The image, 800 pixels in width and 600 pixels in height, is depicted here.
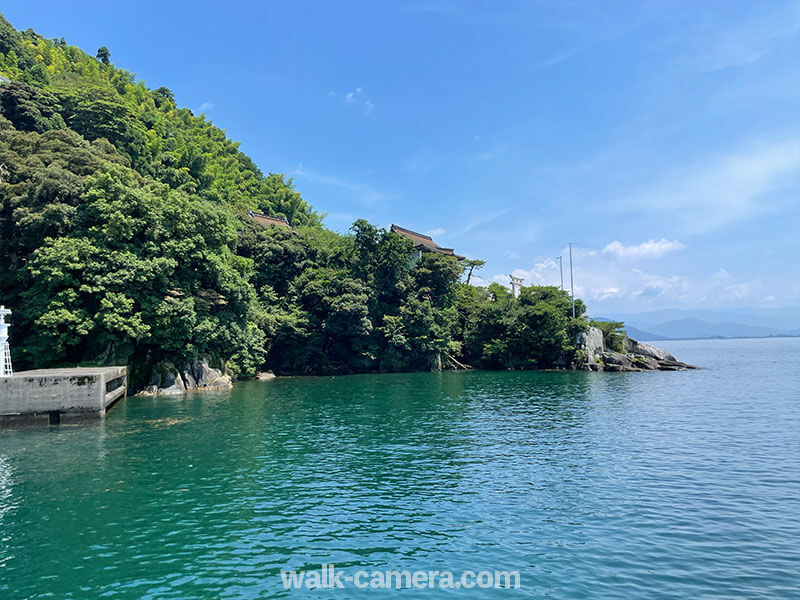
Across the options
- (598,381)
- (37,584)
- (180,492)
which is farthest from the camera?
(598,381)

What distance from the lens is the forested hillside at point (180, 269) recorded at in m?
32.9

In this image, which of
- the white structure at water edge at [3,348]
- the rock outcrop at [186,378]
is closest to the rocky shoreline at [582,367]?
the rock outcrop at [186,378]

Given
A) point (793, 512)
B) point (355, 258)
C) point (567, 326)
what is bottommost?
point (793, 512)

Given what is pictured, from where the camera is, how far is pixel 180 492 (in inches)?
563

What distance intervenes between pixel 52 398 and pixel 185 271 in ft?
46.8

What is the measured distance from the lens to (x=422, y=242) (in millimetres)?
68125

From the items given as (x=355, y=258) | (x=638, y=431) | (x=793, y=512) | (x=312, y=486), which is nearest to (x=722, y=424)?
(x=638, y=431)

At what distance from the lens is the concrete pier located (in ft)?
79.7

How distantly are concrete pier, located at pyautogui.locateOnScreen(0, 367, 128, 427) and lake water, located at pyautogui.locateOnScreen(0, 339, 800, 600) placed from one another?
57.7 inches

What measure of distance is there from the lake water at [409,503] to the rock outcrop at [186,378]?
9592 mm

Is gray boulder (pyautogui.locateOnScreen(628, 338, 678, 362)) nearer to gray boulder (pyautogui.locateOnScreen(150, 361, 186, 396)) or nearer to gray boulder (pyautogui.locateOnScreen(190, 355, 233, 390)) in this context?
gray boulder (pyautogui.locateOnScreen(190, 355, 233, 390))

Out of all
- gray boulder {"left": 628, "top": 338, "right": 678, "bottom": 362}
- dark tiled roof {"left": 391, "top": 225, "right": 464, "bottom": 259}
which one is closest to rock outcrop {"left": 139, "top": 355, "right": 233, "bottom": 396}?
dark tiled roof {"left": 391, "top": 225, "right": 464, "bottom": 259}

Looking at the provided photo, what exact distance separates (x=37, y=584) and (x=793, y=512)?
17.5 m

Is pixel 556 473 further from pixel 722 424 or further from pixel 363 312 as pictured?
pixel 363 312
